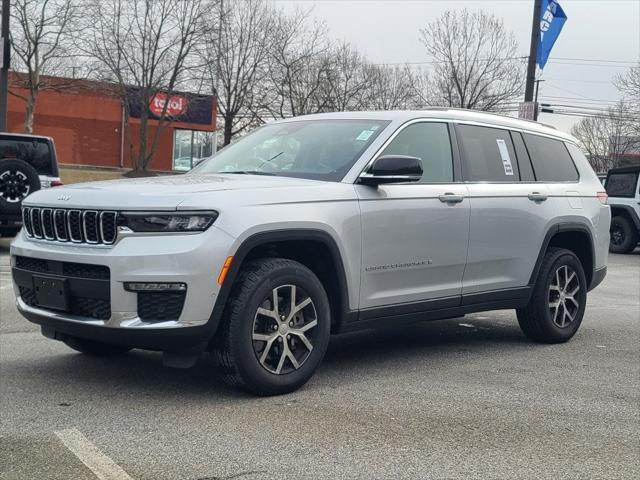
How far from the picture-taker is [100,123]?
46.6m

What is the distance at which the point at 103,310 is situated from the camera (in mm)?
4570

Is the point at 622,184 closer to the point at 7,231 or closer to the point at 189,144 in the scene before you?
the point at 7,231

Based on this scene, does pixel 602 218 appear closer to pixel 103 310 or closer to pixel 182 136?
pixel 103 310

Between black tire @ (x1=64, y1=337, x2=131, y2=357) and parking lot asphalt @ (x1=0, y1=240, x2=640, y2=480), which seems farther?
black tire @ (x1=64, y1=337, x2=131, y2=357)

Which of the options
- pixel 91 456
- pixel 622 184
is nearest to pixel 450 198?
pixel 91 456

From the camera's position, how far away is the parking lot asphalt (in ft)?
12.4

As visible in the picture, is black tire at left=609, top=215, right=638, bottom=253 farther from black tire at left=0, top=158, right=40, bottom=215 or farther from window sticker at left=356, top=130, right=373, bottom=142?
window sticker at left=356, top=130, right=373, bottom=142

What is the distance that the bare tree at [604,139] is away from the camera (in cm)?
5353

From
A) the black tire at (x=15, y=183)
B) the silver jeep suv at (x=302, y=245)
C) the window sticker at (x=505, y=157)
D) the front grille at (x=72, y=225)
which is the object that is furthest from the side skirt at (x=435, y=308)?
the black tire at (x=15, y=183)

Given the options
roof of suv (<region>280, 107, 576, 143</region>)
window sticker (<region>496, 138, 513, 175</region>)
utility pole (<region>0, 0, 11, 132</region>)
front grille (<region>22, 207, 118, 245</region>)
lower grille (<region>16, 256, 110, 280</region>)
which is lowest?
lower grille (<region>16, 256, 110, 280</region>)

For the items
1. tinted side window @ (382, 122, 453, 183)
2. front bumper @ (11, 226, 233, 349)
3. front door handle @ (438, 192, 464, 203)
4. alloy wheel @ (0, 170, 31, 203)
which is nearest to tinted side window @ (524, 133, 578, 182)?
tinted side window @ (382, 122, 453, 183)

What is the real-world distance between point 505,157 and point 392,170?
1800mm

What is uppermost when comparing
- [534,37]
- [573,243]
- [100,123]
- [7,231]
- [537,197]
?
[534,37]

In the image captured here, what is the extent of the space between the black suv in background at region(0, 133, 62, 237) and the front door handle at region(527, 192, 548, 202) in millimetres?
6835
